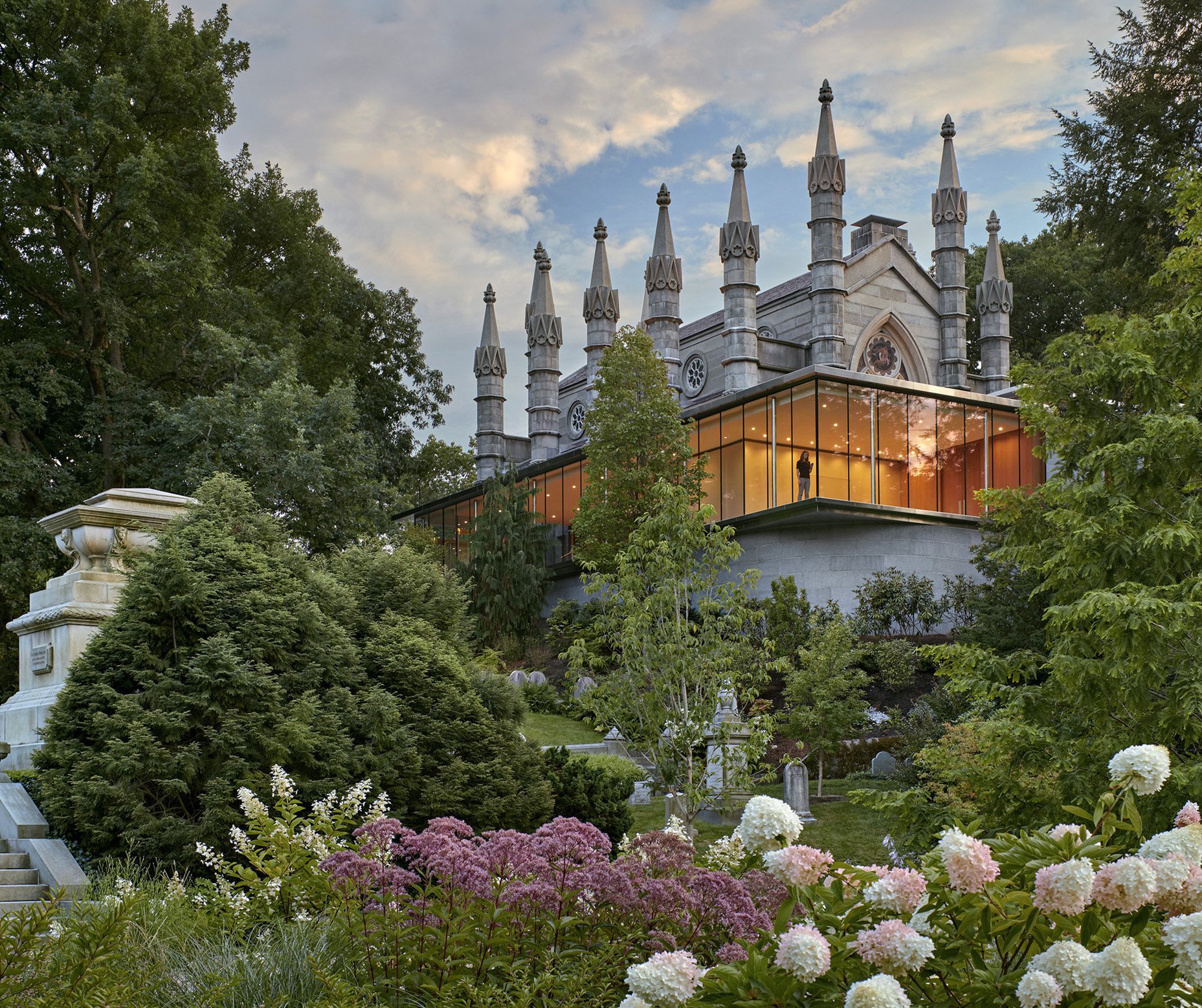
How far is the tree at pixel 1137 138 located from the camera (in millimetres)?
22438

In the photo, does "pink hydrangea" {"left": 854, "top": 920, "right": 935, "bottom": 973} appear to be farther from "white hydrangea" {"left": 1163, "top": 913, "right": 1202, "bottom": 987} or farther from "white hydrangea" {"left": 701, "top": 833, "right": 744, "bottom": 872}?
"white hydrangea" {"left": 701, "top": 833, "right": 744, "bottom": 872}

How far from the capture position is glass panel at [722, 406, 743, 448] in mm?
37406

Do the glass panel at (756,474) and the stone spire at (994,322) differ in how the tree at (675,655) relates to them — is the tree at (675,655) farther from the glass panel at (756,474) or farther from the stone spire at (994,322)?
the stone spire at (994,322)

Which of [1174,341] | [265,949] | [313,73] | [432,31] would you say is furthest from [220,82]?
[265,949]

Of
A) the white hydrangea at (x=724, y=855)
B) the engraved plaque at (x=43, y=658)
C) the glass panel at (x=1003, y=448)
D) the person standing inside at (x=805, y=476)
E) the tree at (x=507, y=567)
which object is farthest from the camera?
the tree at (x=507, y=567)

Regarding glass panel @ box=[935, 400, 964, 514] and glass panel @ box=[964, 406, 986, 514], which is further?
glass panel @ box=[964, 406, 986, 514]

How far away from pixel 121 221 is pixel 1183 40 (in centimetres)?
2443

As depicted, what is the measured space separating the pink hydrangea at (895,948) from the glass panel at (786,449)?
3318cm

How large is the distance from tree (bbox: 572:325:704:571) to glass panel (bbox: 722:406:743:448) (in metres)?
1.25

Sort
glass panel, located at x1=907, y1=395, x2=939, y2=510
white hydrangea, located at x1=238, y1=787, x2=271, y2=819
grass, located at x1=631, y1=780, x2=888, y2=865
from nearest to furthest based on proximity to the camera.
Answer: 1. white hydrangea, located at x1=238, y1=787, x2=271, y2=819
2. grass, located at x1=631, y1=780, x2=888, y2=865
3. glass panel, located at x1=907, y1=395, x2=939, y2=510

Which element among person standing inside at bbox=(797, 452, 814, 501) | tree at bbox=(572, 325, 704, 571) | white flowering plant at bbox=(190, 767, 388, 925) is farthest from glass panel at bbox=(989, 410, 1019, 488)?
white flowering plant at bbox=(190, 767, 388, 925)

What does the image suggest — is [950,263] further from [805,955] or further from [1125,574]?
[805,955]

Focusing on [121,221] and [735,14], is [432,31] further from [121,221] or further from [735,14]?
[121,221]

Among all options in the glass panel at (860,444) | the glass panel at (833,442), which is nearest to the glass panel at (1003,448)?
the glass panel at (860,444)
